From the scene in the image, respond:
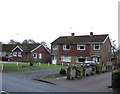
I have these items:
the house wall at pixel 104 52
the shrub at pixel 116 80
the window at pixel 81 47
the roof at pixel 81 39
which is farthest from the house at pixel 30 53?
the shrub at pixel 116 80

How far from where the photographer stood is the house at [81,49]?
59.1 metres

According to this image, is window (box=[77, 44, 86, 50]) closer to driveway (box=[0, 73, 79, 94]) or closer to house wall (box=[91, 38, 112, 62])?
house wall (box=[91, 38, 112, 62])

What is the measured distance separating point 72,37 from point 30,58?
1135 centimetres

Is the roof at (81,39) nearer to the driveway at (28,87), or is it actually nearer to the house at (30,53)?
the house at (30,53)

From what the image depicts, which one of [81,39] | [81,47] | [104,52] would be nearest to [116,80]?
[104,52]

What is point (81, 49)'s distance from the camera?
6153 cm

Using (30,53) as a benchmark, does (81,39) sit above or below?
above

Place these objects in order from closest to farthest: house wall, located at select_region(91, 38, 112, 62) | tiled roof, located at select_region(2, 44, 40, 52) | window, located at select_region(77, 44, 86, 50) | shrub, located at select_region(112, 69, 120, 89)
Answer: shrub, located at select_region(112, 69, 120, 89), house wall, located at select_region(91, 38, 112, 62), window, located at select_region(77, 44, 86, 50), tiled roof, located at select_region(2, 44, 40, 52)

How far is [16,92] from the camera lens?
17.6 m

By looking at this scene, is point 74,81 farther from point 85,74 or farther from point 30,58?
point 30,58

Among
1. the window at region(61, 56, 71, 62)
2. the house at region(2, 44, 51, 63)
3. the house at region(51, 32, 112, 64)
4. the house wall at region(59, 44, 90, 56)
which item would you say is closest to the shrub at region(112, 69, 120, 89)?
the house at region(51, 32, 112, 64)

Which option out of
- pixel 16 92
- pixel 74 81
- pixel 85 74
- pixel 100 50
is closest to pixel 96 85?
pixel 74 81

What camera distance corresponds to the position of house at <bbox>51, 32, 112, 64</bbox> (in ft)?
194

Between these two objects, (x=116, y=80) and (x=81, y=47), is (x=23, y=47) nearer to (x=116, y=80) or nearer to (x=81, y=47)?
(x=81, y=47)
